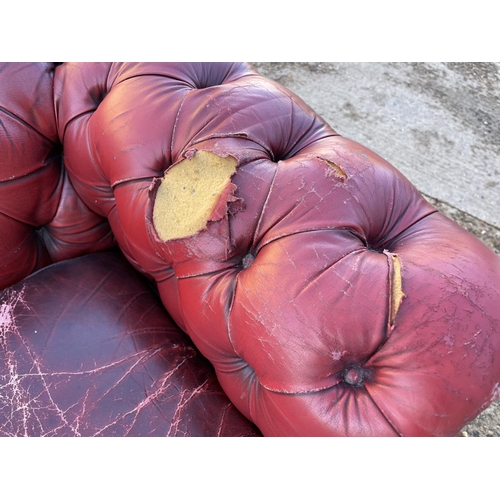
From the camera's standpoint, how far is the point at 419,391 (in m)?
0.56

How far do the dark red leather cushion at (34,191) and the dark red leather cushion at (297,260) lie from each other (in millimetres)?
129

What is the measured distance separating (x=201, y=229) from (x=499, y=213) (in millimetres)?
1223

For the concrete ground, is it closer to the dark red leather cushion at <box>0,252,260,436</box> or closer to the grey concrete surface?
the grey concrete surface

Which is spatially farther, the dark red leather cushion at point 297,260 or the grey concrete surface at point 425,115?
the grey concrete surface at point 425,115

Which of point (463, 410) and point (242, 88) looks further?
point (242, 88)

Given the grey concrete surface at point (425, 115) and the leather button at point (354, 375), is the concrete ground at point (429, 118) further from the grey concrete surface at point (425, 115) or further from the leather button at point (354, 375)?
the leather button at point (354, 375)

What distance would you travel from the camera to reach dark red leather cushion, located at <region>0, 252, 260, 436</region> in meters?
0.77

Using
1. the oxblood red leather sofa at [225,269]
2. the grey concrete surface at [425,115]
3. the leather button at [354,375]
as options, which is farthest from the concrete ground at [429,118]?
the leather button at [354,375]

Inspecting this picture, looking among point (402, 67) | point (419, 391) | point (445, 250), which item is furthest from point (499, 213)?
point (419, 391)

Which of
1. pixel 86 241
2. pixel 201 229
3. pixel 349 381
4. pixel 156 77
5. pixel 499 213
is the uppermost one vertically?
pixel 156 77

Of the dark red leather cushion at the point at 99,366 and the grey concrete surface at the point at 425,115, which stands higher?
the grey concrete surface at the point at 425,115

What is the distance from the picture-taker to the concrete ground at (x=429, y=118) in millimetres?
1558

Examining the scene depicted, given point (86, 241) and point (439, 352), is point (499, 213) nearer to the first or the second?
point (439, 352)

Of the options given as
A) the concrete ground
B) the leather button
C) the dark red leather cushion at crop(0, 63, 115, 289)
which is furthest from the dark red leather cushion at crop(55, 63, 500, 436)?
the concrete ground
